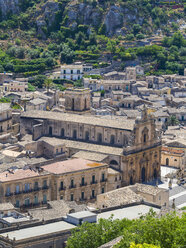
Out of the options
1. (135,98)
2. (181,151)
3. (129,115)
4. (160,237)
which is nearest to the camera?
(160,237)

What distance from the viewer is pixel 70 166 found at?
8250cm

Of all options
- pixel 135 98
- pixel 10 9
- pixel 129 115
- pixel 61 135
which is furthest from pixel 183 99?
pixel 10 9

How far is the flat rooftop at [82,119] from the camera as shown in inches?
3647

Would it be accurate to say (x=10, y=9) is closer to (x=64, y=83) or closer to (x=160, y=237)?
(x=64, y=83)

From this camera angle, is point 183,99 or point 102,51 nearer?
point 183,99

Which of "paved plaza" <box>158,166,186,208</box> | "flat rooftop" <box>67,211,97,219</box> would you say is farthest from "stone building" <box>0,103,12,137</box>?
"flat rooftop" <box>67,211,97,219</box>

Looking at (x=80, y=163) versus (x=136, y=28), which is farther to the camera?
(x=136, y=28)

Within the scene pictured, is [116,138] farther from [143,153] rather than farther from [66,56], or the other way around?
[66,56]

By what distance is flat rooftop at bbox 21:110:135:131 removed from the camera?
304 ft

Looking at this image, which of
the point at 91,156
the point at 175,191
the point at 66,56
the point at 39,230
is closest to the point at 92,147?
the point at 91,156

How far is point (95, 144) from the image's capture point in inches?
3642

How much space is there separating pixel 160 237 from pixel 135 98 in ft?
257

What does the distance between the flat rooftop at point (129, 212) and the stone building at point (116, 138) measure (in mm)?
17542

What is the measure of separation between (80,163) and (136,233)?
100 feet
